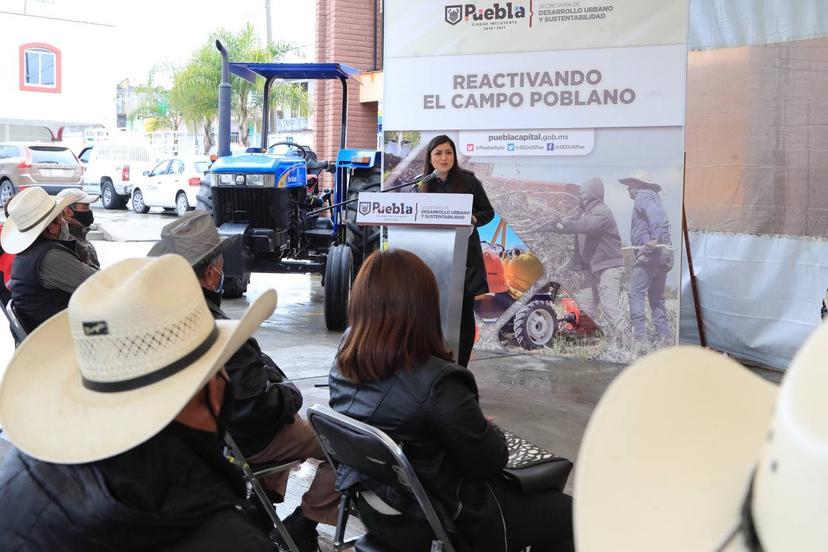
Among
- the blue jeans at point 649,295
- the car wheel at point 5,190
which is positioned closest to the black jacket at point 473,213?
the blue jeans at point 649,295

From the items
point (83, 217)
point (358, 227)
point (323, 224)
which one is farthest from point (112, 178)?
point (83, 217)

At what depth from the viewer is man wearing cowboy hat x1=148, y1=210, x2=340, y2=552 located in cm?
325

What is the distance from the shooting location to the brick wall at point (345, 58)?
14297 mm

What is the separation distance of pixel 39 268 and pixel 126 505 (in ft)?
10.5

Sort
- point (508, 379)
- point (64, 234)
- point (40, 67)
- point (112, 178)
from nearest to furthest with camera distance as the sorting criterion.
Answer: point (64, 234), point (508, 379), point (112, 178), point (40, 67)

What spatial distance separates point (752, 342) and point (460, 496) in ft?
16.8

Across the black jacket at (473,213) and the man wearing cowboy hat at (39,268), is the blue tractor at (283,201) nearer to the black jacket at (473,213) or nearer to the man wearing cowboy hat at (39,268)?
the black jacket at (473,213)

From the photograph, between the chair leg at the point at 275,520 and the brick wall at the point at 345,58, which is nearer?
the chair leg at the point at 275,520

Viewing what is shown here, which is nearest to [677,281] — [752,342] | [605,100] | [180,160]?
[752,342]

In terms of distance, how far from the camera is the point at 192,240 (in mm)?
3682

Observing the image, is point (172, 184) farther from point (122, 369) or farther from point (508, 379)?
point (122, 369)

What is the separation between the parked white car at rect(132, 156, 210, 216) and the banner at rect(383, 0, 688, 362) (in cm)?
1507

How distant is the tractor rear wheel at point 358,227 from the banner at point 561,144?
1367 millimetres

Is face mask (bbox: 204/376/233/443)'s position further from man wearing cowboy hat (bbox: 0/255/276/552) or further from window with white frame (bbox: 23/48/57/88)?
window with white frame (bbox: 23/48/57/88)
